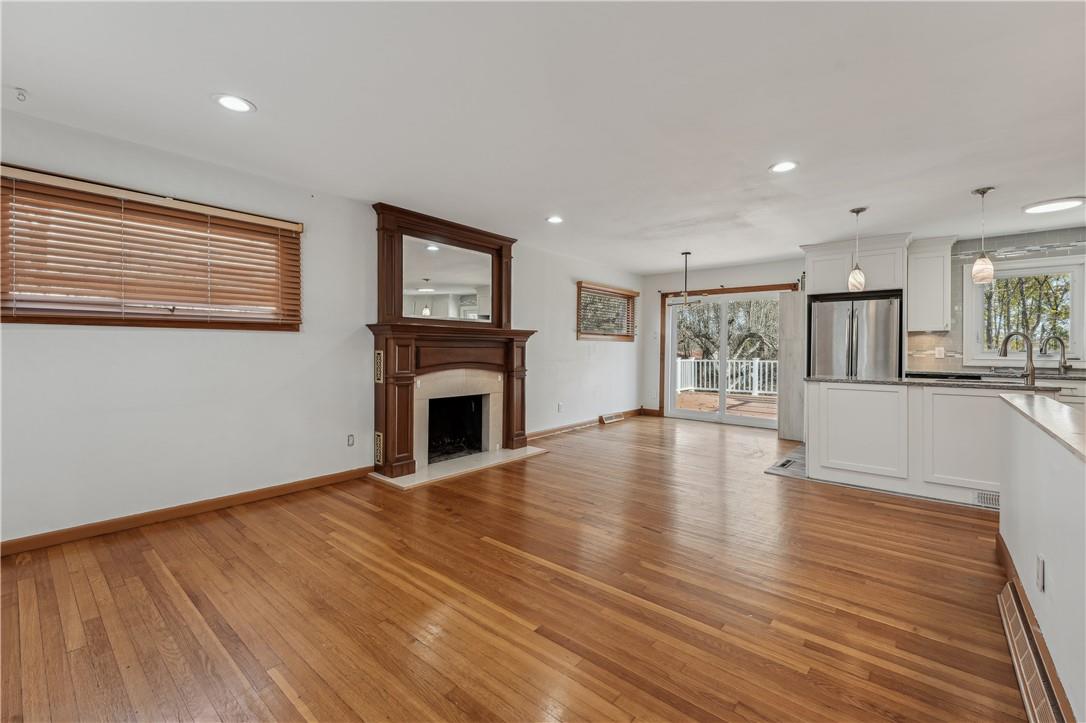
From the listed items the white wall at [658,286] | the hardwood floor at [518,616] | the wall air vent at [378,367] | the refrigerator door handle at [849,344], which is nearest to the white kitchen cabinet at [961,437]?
the hardwood floor at [518,616]

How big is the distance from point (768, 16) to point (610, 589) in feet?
8.39

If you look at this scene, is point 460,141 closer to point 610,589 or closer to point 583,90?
point 583,90

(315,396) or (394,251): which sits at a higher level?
(394,251)

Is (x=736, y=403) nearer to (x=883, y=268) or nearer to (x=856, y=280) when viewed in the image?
(x=883, y=268)

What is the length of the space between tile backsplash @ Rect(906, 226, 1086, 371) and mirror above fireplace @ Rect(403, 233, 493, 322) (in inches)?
200

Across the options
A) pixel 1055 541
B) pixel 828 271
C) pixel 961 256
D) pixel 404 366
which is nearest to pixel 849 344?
pixel 828 271

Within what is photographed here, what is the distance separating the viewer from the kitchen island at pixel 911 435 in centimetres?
343

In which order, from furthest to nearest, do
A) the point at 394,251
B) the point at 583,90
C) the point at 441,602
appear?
the point at 394,251, the point at 583,90, the point at 441,602

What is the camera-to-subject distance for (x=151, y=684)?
Answer: 63.3 inches

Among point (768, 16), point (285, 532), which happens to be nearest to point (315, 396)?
point (285, 532)

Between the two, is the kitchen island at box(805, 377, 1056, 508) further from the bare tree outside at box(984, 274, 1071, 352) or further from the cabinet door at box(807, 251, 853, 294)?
the bare tree outside at box(984, 274, 1071, 352)

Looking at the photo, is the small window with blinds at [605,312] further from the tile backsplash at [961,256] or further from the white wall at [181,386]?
the tile backsplash at [961,256]

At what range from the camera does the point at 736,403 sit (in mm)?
7387

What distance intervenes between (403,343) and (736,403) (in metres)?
5.50
